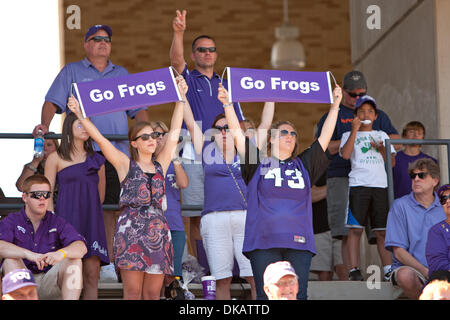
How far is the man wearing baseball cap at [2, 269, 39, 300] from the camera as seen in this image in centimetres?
568

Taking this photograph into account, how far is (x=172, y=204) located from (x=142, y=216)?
85 centimetres

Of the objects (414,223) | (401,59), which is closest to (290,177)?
→ (414,223)

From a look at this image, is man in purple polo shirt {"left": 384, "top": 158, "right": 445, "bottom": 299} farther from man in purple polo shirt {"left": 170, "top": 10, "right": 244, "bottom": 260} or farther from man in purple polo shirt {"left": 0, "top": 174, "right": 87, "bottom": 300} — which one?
man in purple polo shirt {"left": 0, "top": 174, "right": 87, "bottom": 300}

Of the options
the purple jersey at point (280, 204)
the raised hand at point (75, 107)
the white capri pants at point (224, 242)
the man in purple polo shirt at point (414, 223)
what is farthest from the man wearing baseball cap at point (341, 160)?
the raised hand at point (75, 107)

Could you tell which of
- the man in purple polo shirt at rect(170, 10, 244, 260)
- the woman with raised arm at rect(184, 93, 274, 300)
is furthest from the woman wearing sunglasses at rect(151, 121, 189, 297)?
the man in purple polo shirt at rect(170, 10, 244, 260)

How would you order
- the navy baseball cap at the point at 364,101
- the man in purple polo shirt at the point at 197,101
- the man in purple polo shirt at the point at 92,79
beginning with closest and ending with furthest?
the man in purple polo shirt at the point at 197,101 → the man in purple polo shirt at the point at 92,79 → the navy baseball cap at the point at 364,101

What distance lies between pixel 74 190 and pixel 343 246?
2.43 m

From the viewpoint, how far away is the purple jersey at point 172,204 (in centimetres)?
721

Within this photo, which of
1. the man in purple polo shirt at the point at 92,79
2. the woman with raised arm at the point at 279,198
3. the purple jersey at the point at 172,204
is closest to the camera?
the woman with raised arm at the point at 279,198

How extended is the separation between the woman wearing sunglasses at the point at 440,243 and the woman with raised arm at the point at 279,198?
980 millimetres

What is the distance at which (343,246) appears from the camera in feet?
26.5

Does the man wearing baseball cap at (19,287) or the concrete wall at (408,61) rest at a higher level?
the concrete wall at (408,61)

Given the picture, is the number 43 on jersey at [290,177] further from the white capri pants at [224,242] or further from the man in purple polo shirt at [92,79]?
the man in purple polo shirt at [92,79]

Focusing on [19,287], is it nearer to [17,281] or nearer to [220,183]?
[17,281]
